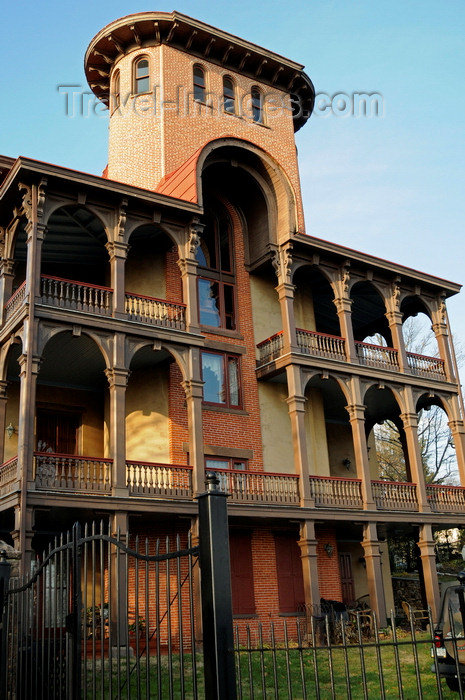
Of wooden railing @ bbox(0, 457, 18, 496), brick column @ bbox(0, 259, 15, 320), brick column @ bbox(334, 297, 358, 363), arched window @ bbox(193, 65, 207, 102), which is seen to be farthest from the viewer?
arched window @ bbox(193, 65, 207, 102)

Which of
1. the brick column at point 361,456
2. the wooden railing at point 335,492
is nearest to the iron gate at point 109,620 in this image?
the wooden railing at point 335,492

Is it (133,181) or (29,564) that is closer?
(29,564)

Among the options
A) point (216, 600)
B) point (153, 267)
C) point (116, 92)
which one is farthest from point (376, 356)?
point (216, 600)

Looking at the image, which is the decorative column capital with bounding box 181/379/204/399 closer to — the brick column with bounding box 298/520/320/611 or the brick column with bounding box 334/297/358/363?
the brick column with bounding box 298/520/320/611

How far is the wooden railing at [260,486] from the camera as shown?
20.8 metres

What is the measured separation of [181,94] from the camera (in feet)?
86.4

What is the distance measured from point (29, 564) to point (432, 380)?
608 inches

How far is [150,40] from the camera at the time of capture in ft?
87.5

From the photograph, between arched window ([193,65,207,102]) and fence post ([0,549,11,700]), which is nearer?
fence post ([0,549,11,700])

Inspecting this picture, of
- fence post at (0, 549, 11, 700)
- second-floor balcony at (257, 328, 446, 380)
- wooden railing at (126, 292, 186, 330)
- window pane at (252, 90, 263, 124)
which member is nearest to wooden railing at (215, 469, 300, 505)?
second-floor balcony at (257, 328, 446, 380)

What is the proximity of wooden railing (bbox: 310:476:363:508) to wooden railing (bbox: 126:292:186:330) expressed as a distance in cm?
Result: 621

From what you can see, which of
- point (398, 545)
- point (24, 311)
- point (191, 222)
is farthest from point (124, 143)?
point (398, 545)

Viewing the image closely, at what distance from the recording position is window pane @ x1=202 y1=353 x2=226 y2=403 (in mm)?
23578

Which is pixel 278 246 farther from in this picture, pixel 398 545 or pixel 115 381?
pixel 398 545
